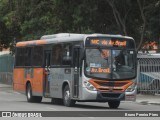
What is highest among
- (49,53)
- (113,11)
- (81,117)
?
(113,11)

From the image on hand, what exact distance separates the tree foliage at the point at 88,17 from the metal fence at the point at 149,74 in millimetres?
1144

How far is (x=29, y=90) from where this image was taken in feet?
97.5

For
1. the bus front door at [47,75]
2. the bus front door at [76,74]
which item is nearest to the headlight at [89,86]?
the bus front door at [76,74]

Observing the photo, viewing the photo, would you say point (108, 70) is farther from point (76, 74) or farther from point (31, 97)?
point (31, 97)

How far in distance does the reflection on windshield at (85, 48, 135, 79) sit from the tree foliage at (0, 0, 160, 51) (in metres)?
9.70

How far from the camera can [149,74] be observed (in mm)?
37281

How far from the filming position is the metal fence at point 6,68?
196 ft

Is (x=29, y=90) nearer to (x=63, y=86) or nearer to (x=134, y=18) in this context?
(x=63, y=86)

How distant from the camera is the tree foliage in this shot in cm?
3669

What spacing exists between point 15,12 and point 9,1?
2114 millimetres

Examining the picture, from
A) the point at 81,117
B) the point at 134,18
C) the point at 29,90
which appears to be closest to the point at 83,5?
the point at 134,18

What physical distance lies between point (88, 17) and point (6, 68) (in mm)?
25203

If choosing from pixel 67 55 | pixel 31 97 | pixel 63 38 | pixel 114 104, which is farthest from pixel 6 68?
pixel 114 104

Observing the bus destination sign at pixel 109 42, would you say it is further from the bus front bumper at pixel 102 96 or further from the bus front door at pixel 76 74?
the bus front bumper at pixel 102 96
